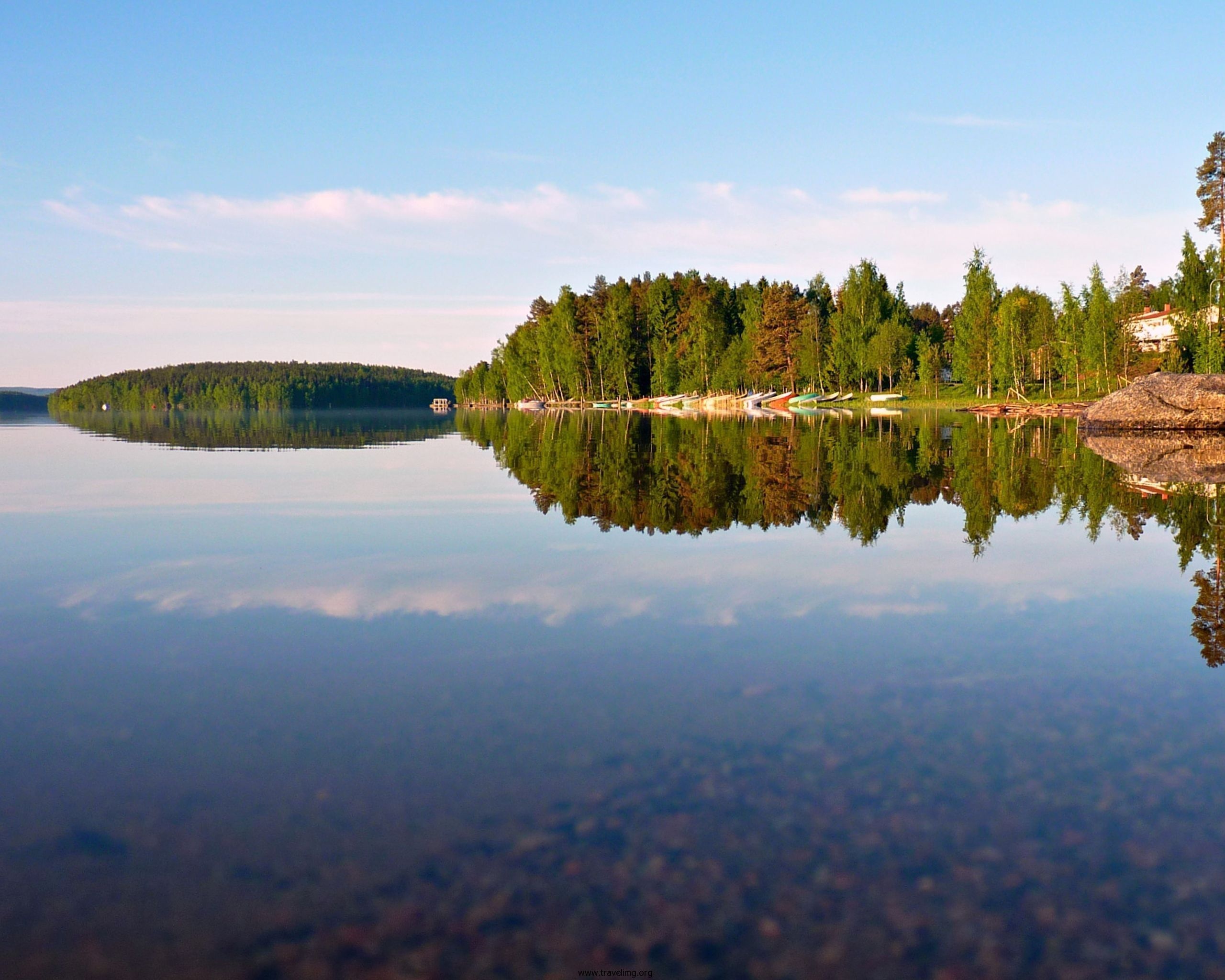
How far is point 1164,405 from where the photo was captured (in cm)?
4141

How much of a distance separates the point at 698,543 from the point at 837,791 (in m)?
8.82

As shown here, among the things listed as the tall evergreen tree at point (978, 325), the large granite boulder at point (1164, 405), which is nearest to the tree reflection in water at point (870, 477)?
A: the large granite boulder at point (1164, 405)

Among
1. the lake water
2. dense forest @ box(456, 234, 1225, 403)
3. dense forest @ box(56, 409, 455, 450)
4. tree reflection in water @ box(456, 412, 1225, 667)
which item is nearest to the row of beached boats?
dense forest @ box(456, 234, 1225, 403)

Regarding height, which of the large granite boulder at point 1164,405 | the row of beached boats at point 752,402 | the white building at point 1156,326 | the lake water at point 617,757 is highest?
→ the white building at point 1156,326

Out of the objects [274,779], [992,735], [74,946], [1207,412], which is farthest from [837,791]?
[1207,412]

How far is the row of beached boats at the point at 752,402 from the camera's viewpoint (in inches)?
3647

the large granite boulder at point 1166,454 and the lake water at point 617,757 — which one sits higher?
the large granite boulder at point 1166,454

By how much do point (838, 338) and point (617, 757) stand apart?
99.1 m

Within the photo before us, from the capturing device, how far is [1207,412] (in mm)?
40031

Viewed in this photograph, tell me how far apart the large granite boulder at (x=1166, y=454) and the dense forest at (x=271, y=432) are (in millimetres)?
30549

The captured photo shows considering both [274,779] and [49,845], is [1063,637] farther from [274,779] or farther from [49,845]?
[49,845]

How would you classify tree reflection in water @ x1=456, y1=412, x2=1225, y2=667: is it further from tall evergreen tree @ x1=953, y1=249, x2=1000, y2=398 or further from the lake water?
tall evergreen tree @ x1=953, y1=249, x2=1000, y2=398

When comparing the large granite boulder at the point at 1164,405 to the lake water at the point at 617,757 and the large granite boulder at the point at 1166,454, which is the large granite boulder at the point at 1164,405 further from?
the lake water at the point at 617,757

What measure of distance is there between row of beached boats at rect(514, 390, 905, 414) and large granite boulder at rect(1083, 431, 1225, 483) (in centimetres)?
4311
